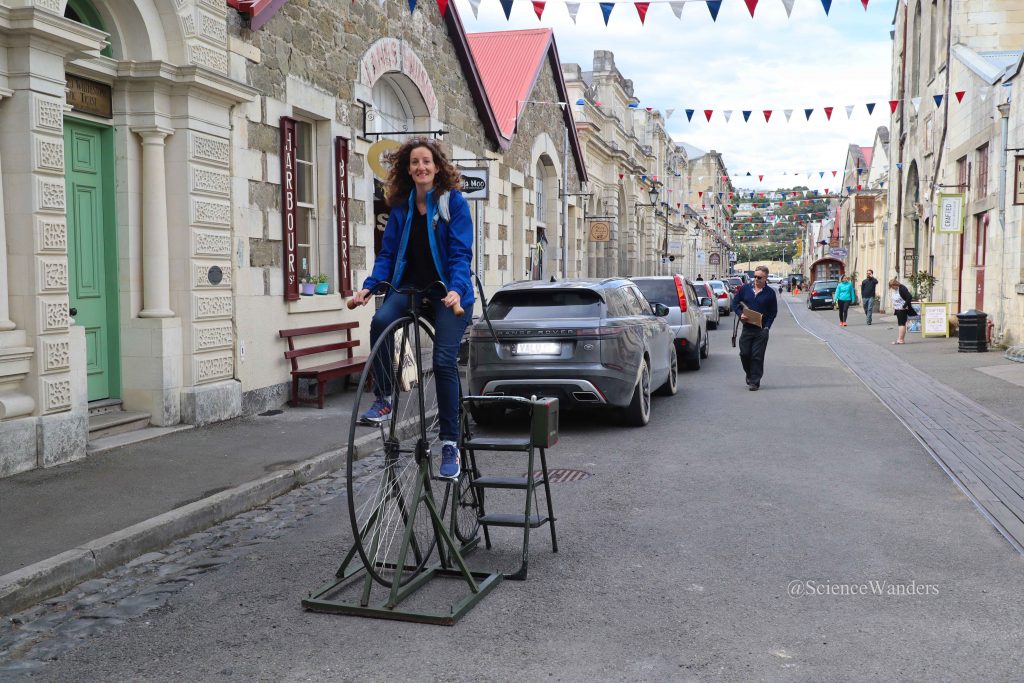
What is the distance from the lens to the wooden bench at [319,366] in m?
11.2

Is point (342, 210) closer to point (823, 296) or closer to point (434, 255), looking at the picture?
point (434, 255)

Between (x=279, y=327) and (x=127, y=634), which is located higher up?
(x=279, y=327)

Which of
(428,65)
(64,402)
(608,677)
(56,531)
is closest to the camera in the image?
(608,677)

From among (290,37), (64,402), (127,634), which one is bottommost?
(127,634)

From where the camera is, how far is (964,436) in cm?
954

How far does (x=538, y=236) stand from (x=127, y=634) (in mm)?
23891

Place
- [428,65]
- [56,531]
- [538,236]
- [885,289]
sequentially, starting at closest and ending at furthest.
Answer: [56,531]
[428,65]
[538,236]
[885,289]

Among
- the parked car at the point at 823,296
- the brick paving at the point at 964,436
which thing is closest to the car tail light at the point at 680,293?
the brick paving at the point at 964,436

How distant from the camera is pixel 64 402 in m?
7.72

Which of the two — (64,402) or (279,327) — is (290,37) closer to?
(279,327)

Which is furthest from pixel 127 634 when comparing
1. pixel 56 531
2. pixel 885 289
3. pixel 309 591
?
pixel 885 289

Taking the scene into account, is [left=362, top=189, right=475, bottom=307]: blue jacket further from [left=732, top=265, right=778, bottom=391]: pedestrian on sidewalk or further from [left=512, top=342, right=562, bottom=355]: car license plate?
[left=732, top=265, right=778, bottom=391]: pedestrian on sidewalk

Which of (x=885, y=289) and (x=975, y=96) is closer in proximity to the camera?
(x=975, y=96)

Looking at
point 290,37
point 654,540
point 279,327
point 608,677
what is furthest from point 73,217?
point 608,677
